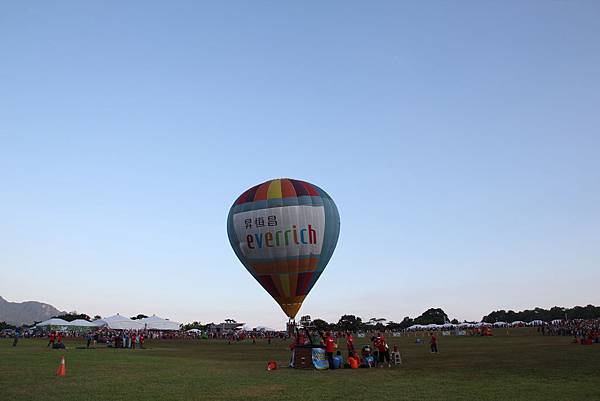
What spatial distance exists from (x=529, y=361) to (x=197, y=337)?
75.4 m

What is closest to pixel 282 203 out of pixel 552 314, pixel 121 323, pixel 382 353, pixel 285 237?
pixel 285 237

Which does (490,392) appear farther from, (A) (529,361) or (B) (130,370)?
(B) (130,370)

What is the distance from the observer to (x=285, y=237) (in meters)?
35.1

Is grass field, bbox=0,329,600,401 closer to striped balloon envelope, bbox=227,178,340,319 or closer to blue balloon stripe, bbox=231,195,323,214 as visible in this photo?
striped balloon envelope, bbox=227,178,340,319

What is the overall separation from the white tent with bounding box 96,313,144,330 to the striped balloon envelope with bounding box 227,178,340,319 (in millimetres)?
47514

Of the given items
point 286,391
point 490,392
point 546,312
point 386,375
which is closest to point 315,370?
point 386,375

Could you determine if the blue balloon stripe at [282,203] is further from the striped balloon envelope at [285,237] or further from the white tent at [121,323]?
the white tent at [121,323]

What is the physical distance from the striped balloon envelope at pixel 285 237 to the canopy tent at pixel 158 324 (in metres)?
48.6

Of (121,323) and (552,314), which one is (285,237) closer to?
(121,323)

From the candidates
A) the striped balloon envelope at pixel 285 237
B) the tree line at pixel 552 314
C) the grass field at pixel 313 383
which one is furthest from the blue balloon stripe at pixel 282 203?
the tree line at pixel 552 314

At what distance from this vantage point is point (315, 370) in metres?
24.0

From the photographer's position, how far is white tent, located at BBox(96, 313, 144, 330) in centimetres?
7794

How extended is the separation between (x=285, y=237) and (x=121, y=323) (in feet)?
173

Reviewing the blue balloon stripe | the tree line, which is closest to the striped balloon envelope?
the blue balloon stripe
